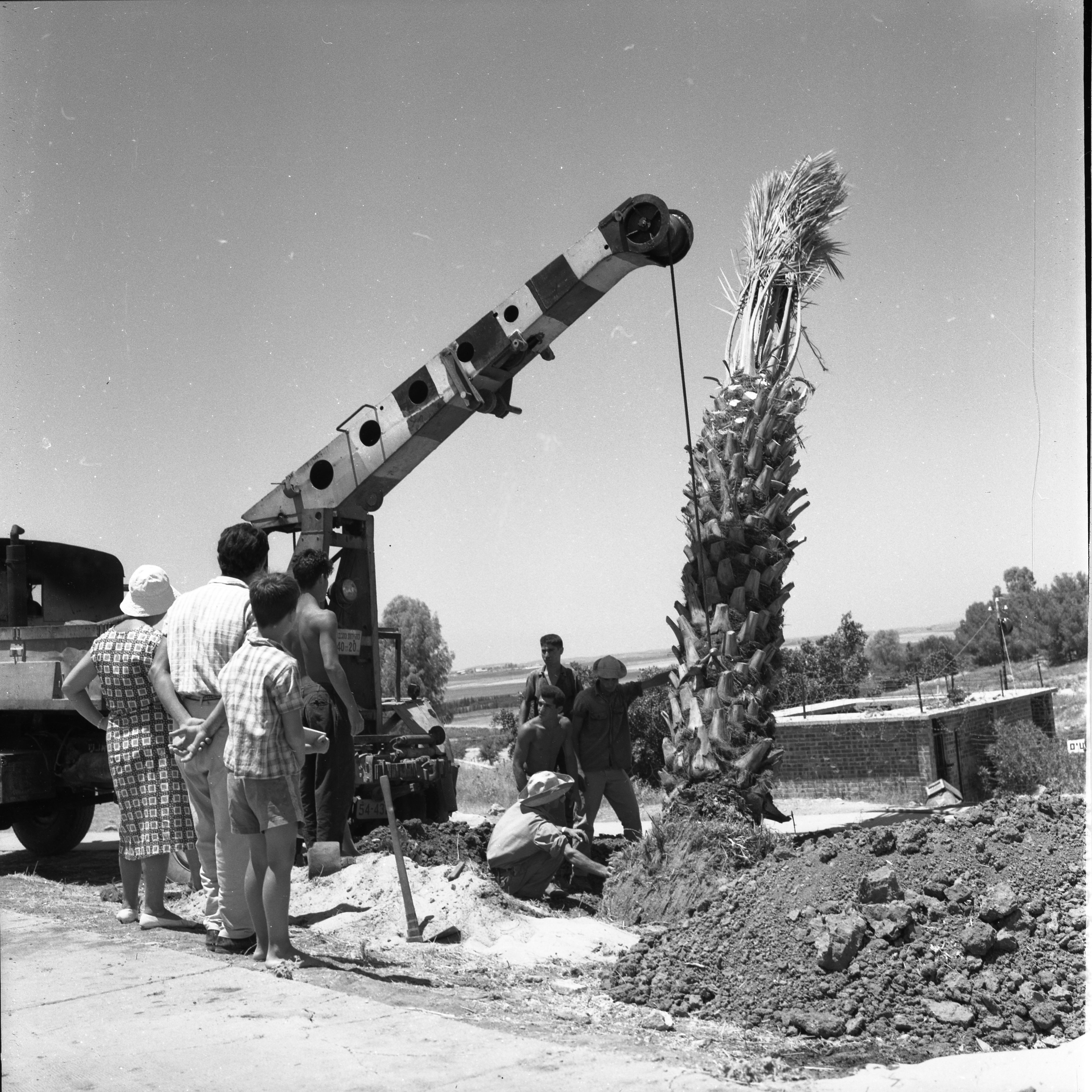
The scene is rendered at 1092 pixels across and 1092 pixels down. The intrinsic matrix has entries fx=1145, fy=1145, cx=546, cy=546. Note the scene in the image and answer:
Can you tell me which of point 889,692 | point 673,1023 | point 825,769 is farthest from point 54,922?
point 889,692

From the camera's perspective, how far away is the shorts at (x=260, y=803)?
190 inches

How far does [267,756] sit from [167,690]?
90cm

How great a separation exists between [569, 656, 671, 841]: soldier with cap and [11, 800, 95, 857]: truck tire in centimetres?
455

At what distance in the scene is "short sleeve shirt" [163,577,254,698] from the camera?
5418mm

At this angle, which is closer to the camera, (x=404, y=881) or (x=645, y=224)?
(x=404, y=881)

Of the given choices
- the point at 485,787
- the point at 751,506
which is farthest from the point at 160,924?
the point at 485,787

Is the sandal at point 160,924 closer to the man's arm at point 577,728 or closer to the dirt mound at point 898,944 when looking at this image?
the dirt mound at point 898,944

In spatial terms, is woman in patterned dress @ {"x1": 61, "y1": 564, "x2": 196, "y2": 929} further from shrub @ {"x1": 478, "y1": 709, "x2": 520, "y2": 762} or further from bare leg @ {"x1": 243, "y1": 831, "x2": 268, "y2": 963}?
shrub @ {"x1": 478, "y1": 709, "x2": 520, "y2": 762}

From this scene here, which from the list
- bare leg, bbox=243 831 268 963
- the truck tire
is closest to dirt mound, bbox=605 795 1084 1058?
bare leg, bbox=243 831 268 963

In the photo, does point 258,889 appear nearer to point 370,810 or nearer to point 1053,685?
point 370,810

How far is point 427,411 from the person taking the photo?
801 centimetres

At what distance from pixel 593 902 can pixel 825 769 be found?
10.5 metres

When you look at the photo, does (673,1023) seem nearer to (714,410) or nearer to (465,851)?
(465,851)

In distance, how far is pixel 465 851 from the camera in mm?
7668
